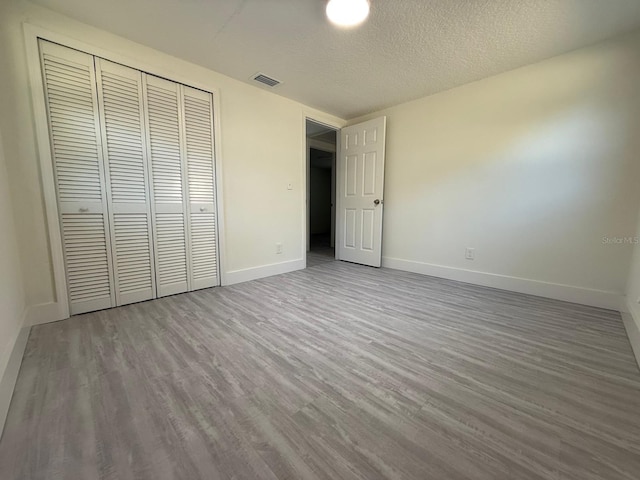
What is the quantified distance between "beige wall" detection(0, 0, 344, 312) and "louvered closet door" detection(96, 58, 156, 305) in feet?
0.84

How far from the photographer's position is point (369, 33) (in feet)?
6.43

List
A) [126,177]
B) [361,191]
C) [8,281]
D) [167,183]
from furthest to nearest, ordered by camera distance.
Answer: [361,191] → [167,183] → [126,177] → [8,281]

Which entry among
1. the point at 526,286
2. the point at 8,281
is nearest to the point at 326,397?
the point at 8,281

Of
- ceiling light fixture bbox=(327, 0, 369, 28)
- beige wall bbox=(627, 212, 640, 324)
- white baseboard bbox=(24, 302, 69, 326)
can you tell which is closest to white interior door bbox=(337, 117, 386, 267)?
ceiling light fixture bbox=(327, 0, 369, 28)

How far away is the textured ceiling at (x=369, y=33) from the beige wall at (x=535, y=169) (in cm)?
25

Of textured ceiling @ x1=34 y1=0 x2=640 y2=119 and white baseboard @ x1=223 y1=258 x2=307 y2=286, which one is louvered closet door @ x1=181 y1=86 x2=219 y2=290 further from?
textured ceiling @ x1=34 y1=0 x2=640 y2=119

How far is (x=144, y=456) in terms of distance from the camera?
0.88 metres

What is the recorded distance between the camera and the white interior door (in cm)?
359

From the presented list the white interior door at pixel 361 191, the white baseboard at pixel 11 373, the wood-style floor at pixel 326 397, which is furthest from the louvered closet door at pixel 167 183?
the white interior door at pixel 361 191

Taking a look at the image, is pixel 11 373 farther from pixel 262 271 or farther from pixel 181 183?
pixel 262 271

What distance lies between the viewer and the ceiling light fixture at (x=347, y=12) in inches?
65.3

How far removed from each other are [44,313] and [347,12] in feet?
10.2

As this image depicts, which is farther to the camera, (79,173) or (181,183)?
(181,183)

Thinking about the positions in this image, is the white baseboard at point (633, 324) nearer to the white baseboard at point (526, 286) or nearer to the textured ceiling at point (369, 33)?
the white baseboard at point (526, 286)
